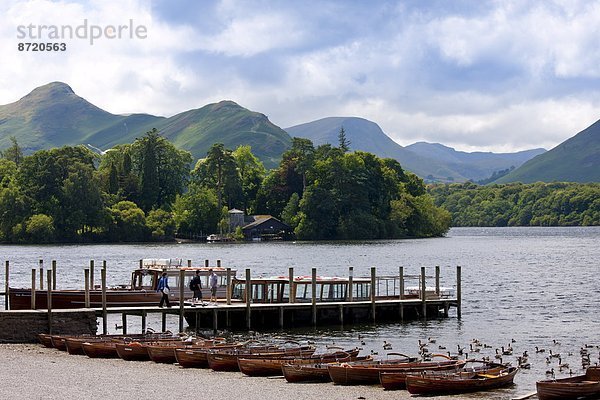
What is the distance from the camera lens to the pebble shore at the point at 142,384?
30.7 m

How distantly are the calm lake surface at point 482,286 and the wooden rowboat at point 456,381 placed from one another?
48 cm

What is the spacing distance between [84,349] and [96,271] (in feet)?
227

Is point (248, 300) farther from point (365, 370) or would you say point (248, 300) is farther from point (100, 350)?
point (365, 370)

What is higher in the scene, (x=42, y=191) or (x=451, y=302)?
(x=42, y=191)

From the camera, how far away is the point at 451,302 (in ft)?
188

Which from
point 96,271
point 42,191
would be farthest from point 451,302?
point 42,191

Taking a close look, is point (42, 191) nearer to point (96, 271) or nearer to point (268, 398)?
point (96, 271)

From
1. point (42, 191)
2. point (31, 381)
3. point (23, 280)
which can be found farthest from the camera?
point (42, 191)

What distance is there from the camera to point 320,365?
3425 cm

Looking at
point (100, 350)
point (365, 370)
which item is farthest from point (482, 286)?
point (365, 370)

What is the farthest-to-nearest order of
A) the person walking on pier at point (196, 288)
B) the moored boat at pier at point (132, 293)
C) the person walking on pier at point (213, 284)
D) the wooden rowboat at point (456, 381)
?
1. the person walking on pier at point (213, 284)
2. the moored boat at pier at point (132, 293)
3. the person walking on pier at point (196, 288)
4. the wooden rowboat at point (456, 381)

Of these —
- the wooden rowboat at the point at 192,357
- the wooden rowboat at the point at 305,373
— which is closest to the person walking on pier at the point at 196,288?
the wooden rowboat at the point at 192,357

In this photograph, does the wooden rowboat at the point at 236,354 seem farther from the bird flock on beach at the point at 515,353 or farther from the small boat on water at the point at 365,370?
the bird flock on beach at the point at 515,353

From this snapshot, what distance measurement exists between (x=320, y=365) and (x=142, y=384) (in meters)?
6.32
